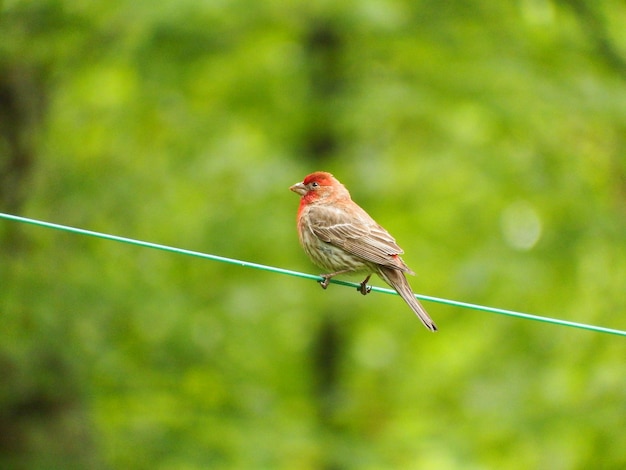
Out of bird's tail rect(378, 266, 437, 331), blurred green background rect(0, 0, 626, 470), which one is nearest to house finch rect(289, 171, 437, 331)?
bird's tail rect(378, 266, 437, 331)

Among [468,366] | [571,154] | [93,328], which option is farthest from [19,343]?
[571,154]

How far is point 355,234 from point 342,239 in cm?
11

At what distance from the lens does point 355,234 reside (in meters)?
6.88

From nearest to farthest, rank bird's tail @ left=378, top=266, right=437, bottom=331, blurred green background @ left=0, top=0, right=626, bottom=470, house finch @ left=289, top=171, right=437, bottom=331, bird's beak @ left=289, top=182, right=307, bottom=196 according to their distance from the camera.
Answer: bird's tail @ left=378, top=266, right=437, bottom=331 < house finch @ left=289, top=171, right=437, bottom=331 < bird's beak @ left=289, top=182, right=307, bottom=196 < blurred green background @ left=0, top=0, right=626, bottom=470

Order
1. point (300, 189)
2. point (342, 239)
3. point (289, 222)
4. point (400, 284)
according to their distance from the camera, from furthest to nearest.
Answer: point (289, 222) → point (300, 189) → point (342, 239) → point (400, 284)

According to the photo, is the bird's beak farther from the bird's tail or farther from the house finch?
the bird's tail

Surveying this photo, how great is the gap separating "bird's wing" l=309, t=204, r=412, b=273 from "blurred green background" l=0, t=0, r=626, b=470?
1833 mm

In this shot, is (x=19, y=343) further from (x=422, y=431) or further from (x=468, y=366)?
(x=468, y=366)

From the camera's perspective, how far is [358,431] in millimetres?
9742

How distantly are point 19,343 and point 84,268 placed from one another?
84 centimetres

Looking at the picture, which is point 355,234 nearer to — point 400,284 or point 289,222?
point 400,284

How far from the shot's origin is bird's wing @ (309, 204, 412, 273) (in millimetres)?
6562

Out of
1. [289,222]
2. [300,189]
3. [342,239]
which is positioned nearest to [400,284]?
[342,239]

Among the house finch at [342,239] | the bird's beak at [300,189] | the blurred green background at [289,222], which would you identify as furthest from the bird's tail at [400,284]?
the blurred green background at [289,222]
